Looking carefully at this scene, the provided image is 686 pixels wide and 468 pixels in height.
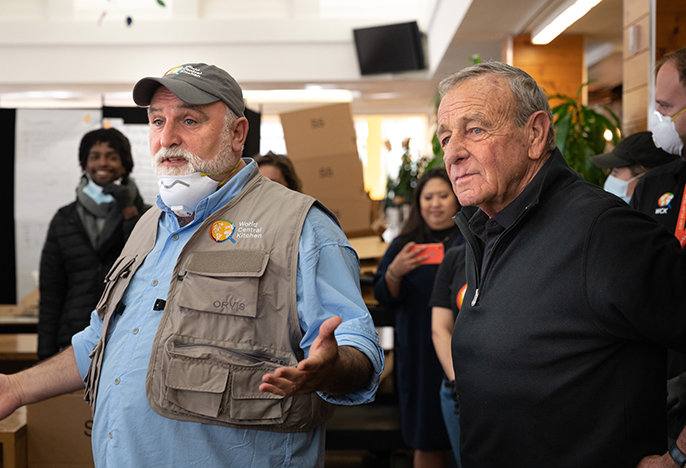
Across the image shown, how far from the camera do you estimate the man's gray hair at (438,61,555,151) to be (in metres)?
1.23

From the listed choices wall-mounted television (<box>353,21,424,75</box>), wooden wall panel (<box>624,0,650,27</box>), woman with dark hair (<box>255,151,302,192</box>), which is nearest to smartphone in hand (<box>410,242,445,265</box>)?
woman with dark hair (<box>255,151,302,192</box>)

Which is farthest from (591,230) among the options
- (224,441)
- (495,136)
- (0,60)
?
(0,60)

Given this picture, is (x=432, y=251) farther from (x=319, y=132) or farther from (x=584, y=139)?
(x=319, y=132)

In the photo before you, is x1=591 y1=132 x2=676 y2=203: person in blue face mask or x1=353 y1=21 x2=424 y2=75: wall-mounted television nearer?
x1=591 y1=132 x2=676 y2=203: person in blue face mask

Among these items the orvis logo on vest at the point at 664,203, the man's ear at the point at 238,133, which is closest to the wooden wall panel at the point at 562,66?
the orvis logo on vest at the point at 664,203

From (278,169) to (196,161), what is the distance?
141cm

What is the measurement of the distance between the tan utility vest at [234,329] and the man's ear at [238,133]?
219 millimetres

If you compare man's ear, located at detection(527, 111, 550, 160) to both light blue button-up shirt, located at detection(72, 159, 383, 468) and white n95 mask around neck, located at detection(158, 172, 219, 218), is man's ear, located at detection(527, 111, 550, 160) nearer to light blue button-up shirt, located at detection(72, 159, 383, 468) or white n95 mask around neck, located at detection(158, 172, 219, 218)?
light blue button-up shirt, located at detection(72, 159, 383, 468)

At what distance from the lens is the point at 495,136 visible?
48.0 inches

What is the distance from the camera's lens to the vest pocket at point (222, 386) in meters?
1.14

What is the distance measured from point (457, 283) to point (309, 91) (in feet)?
25.0

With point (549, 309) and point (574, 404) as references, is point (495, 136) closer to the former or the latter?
point (549, 309)

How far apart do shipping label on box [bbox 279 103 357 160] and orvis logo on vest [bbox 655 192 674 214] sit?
229 cm

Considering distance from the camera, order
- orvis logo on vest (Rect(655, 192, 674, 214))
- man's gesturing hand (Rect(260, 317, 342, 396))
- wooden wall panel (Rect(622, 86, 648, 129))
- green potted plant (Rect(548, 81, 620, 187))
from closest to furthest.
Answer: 1. man's gesturing hand (Rect(260, 317, 342, 396))
2. orvis logo on vest (Rect(655, 192, 674, 214))
3. wooden wall panel (Rect(622, 86, 648, 129))
4. green potted plant (Rect(548, 81, 620, 187))
